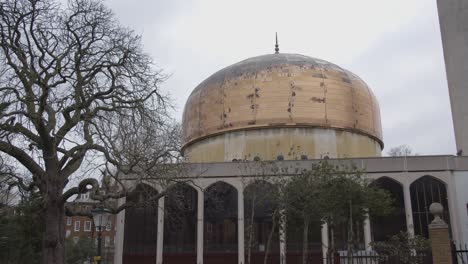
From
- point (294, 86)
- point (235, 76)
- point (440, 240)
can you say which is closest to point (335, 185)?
point (440, 240)

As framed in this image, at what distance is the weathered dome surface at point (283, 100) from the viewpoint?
32188 millimetres

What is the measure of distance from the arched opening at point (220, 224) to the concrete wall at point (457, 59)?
43.8ft

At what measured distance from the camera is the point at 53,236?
40.8 feet

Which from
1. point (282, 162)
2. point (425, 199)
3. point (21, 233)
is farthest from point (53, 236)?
point (425, 199)

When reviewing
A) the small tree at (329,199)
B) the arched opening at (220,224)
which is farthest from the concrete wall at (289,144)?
the small tree at (329,199)

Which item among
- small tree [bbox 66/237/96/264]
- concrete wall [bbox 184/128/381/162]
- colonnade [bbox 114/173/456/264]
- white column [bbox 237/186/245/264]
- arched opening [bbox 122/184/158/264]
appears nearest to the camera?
colonnade [bbox 114/173/456/264]

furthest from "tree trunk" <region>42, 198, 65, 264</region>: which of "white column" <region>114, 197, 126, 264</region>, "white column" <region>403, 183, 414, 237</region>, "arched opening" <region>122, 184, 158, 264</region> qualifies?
"white column" <region>403, 183, 414, 237</region>

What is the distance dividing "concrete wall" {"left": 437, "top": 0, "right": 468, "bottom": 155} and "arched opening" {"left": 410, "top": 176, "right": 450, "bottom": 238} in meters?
2.59

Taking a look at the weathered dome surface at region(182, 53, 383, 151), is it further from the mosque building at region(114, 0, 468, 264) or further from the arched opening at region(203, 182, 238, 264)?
the arched opening at region(203, 182, 238, 264)

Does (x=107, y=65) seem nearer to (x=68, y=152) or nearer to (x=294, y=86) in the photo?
(x=68, y=152)

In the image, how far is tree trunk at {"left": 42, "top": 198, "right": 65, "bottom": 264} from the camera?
12.4 m

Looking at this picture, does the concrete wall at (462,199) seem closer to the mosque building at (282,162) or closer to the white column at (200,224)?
the mosque building at (282,162)

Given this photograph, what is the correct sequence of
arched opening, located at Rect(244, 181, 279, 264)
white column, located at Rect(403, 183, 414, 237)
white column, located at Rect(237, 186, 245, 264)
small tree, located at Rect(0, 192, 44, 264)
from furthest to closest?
arched opening, located at Rect(244, 181, 279, 264) → white column, located at Rect(237, 186, 245, 264) → white column, located at Rect(403, 183, 414, 237) → small tree, located at Rect(0, 192, 44, 264)

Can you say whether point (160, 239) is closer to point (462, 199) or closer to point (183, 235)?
point (183, 235)
